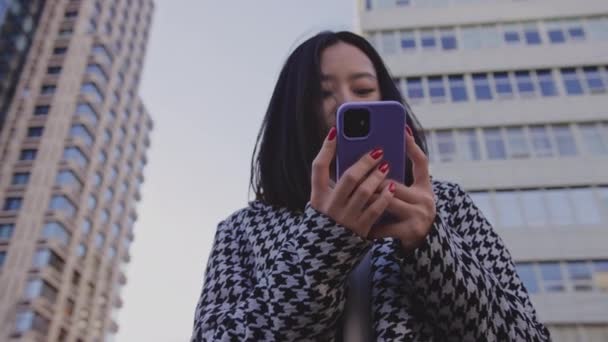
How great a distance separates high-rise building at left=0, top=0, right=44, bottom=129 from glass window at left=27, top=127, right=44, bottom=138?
4548mm

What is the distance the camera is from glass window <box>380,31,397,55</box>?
2450 centimetres

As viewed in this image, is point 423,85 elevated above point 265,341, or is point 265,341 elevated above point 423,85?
point 423,85

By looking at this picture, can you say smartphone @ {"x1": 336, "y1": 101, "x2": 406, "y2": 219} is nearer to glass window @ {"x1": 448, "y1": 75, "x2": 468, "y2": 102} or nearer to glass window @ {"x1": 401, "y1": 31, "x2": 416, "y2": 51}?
glass window @ {"x1": 448, "y1": 75, "x2": 468, "y2": 102}

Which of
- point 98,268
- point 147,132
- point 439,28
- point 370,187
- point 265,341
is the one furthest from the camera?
point 147,132

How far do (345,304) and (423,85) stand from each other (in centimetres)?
2380

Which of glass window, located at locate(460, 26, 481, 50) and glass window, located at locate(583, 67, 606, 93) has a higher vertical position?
glass window, located at locate(460, 26, 481, 50)

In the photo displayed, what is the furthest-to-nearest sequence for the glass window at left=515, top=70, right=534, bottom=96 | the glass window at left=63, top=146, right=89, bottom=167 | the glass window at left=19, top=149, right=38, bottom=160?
the glass window at left=63, top=146, right=89, bottom=167 < the glass window at left=19, top=149, right=38, bottom=160 < the glass window at left=515, top=70, right=534, bottom=96

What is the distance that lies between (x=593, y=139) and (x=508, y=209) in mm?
5593

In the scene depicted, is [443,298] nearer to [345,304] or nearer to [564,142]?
[345,304]

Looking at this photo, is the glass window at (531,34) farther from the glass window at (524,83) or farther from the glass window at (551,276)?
the glass window at (551,276)

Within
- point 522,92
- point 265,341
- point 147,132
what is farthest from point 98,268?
point 265,341

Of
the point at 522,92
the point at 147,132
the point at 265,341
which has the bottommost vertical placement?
the point at 265,341

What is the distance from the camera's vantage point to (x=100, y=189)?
48.5 meters

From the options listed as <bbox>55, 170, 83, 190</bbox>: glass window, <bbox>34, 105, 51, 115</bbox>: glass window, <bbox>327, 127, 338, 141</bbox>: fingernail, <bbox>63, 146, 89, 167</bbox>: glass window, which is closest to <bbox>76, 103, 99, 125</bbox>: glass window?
<bbox>34, 105, 51, 115</bbox>: glass window
